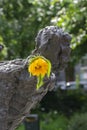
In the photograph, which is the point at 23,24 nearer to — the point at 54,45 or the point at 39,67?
the point at 54,45

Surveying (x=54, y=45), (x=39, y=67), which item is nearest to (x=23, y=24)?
(x=54, y=45)

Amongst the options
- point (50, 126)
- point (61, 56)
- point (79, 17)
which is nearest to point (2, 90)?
point (61, 56)

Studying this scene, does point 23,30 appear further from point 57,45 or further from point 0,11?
point 57,45

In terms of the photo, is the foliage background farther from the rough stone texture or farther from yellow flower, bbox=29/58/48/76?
yellow flower, bbox=29/58/48/76

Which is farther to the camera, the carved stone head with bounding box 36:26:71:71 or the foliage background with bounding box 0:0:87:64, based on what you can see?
the foliage background with bounding box 0:0:87:64

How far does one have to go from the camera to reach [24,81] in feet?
10.9

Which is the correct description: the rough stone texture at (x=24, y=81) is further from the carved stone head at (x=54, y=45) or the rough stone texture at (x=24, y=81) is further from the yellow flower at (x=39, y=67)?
the yellow flower at (x=39, y=67)

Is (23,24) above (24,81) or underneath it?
above

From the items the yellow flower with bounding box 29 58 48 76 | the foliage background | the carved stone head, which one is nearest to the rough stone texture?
the carved stone head

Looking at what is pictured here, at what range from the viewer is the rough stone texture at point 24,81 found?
3.34 metres

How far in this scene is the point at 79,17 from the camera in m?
8.29

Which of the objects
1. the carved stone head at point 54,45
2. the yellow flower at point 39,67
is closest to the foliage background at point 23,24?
the carved stone head at point 54,45

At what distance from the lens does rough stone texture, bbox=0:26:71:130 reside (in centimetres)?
334

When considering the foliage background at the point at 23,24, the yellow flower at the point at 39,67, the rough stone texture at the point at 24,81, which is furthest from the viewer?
the foliage background at the point at 23,24
